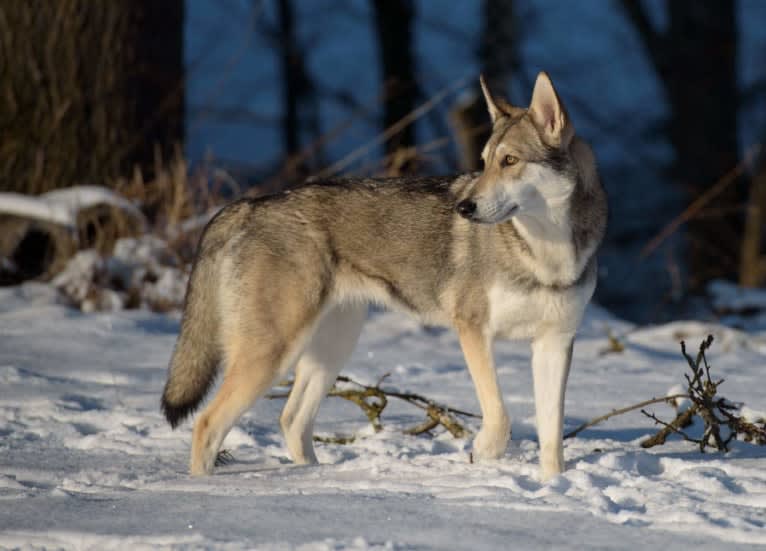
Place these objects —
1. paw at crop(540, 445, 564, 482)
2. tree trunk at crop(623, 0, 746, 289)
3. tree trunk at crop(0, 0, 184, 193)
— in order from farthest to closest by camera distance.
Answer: tree trunk at crop(623, 0, 746, 289), tree trunk at crop(0, 0, 184, 193), paw at crop(540, 445, 564, 482)

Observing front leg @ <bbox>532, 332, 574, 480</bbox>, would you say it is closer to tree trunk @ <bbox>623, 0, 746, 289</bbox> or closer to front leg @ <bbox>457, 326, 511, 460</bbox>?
front leg @ <bbox>457, 326, 511, 460</bbox>

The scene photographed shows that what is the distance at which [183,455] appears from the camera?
4703mm

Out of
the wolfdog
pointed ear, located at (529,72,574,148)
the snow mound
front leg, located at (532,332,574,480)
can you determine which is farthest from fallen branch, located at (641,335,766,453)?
the snow mound

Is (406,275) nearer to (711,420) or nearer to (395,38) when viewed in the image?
(711,420)

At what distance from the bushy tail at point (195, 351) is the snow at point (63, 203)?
307 cm

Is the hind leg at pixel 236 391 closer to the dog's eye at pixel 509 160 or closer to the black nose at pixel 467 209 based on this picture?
the black nose at pixel 467 209

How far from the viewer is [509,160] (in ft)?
14.4

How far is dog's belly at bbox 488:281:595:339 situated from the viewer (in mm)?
4332

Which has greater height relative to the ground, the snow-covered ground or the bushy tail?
the bushy tail

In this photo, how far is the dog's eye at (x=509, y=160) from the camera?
4371 mm

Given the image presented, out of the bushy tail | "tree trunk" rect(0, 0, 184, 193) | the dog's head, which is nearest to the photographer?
the dog's head

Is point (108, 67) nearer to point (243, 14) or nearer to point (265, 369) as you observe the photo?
point (265, 369)

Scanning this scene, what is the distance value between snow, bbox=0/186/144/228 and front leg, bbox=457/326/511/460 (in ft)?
13.4

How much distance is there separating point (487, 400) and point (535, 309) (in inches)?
16.6
